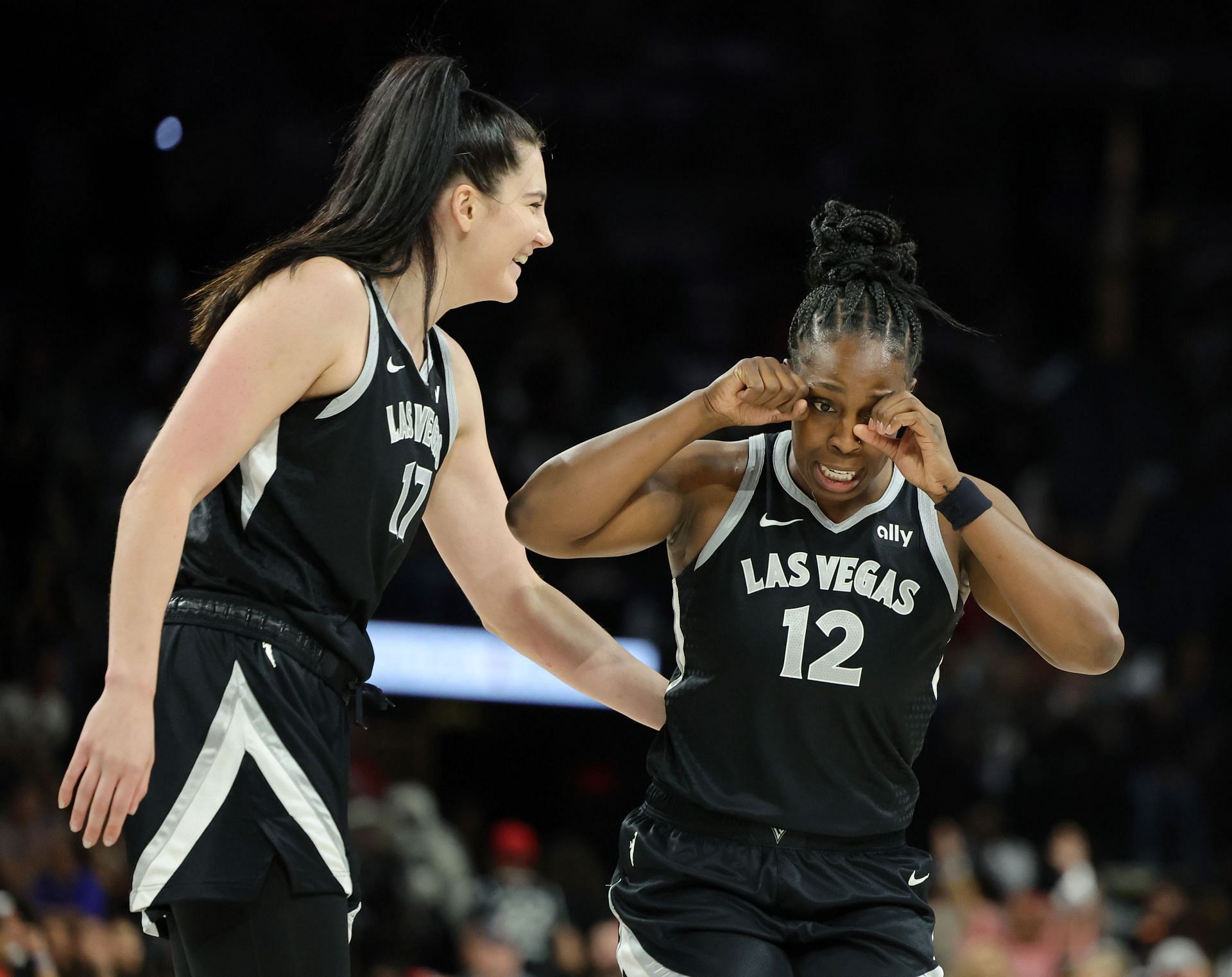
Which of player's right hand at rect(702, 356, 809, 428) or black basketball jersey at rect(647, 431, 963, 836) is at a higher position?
player's right hand at rect(702, 356, 809, 428)

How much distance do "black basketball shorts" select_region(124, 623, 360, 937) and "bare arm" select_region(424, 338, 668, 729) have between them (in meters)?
0.73

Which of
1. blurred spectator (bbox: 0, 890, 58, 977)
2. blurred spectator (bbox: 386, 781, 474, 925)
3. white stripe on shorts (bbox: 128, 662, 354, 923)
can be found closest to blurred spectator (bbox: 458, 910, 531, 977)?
blurred spectator (bbox: 386, 781, 474, 925)

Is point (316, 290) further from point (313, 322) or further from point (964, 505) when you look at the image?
point (964, 505)

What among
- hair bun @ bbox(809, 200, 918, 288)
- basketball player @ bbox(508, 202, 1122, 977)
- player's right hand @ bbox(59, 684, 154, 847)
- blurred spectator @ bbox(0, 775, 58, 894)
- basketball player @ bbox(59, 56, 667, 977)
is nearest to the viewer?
player's right hand @ bbox(59, 684, 154, 847)

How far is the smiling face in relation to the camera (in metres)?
2.97

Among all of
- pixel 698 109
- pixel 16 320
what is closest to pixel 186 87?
pixel 16 320

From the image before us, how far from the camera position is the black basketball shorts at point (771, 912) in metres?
2.88

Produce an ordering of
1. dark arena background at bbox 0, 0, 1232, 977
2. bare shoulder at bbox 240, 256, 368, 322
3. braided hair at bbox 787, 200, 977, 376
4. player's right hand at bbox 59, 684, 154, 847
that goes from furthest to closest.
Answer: dark arena background at bbox 0, 0, 1232, 977, braided hair at bbox 787, 200, 977, 376, bare shoulder at bbox 240, 256, 368, 322, player's right hand at bbox 59, 684, 154, 847

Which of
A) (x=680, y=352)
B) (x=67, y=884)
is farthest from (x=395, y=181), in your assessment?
(x=680, y=352)

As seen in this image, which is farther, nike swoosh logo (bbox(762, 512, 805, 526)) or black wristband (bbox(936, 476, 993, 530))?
nike swoosh logo (bbox(762, 512, 805, 526))

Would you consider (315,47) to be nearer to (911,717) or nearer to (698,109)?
(698,109)

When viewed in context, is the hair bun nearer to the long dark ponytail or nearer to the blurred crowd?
the long dark ponytail

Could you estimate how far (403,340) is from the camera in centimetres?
286

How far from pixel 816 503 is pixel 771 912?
78cm
